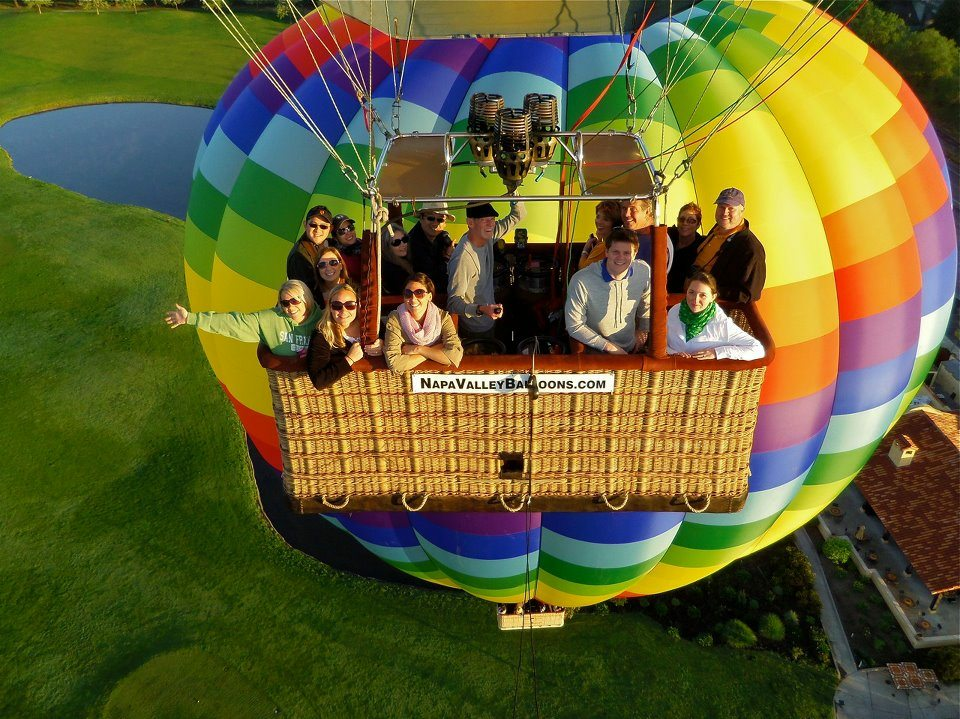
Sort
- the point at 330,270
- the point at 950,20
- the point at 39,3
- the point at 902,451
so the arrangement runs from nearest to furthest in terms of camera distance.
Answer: the point at 330,270
the point at 902,451
the point at 950,20
the point at 39,3

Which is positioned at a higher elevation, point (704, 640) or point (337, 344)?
point (337, 344)

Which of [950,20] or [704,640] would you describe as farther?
[950,20]

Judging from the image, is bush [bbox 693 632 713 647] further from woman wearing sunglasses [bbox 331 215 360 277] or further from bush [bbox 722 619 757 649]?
woman wearing sunglasses [bbox 331 215 360 277]

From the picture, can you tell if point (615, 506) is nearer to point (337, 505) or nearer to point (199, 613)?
point (337, 505)

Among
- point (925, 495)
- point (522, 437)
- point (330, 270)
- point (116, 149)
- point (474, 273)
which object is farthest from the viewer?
point (116, 149)

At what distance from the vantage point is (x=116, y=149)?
20.0m

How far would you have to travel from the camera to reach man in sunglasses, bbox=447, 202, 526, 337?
3.70 metres

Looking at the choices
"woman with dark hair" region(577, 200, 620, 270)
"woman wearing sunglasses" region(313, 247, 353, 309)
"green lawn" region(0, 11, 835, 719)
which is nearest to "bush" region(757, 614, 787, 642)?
"green lawn" region(0, 11, 835, 719)

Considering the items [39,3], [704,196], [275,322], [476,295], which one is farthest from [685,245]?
[39,3]

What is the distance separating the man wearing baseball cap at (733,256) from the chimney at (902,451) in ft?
21.5

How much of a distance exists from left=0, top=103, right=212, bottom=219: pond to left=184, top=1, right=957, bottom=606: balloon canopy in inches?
481

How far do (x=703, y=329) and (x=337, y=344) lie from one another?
5.51ft

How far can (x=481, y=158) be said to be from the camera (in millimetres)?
3693

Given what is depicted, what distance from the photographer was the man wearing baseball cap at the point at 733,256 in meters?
3.71
